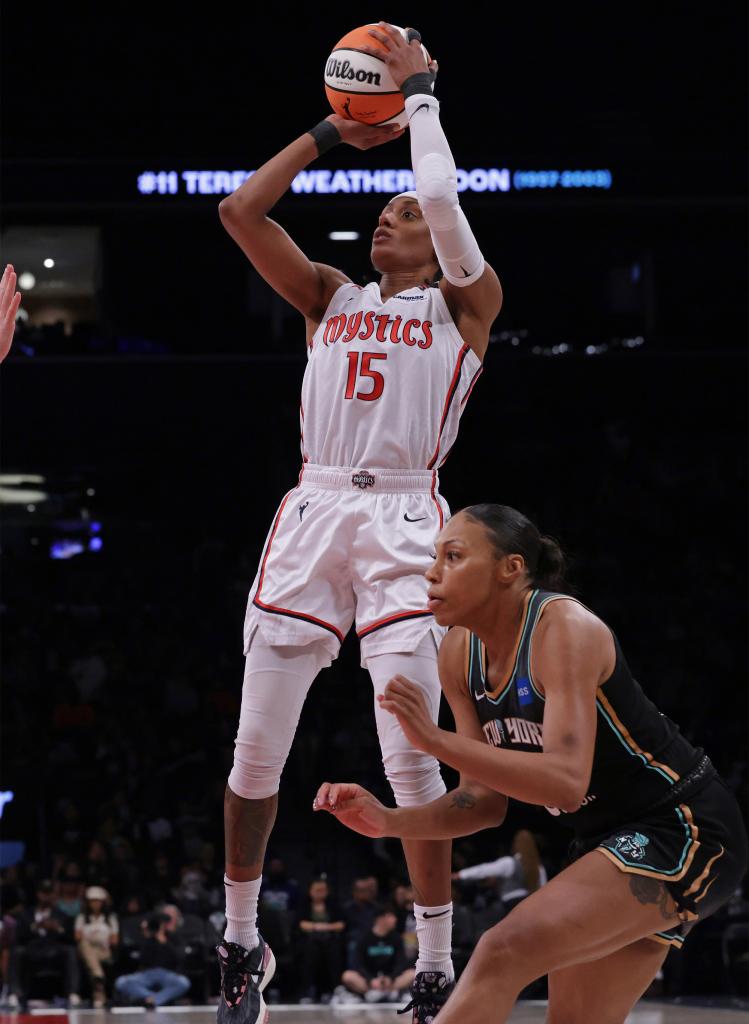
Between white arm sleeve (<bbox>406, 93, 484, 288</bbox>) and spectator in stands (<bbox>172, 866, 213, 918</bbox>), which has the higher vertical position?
white arm sleeve (<bbox>406, 93, 484, 288</bbox>)

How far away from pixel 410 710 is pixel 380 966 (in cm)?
719

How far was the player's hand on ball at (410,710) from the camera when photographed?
10.3 ft

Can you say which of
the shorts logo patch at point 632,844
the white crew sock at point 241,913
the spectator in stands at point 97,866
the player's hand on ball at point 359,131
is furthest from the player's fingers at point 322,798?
the spectator in stands at point 97,866

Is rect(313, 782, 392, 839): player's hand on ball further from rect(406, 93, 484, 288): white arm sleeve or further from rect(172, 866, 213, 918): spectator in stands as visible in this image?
rect(172, 866, 213, 918): spectator in stands

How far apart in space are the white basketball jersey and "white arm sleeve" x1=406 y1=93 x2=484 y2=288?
209mm

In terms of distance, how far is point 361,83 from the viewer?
4.70 m

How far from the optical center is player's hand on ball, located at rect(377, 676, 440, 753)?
10.3 feet

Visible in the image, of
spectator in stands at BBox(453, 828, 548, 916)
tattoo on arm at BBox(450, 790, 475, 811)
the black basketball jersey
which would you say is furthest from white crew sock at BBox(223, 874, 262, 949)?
spectator in stands at BBox(453, 828, 548, 916)

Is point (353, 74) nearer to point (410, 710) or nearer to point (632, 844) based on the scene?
point (410, 710)

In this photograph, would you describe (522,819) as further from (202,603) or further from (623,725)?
(623,725)

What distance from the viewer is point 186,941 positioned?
32.6ft

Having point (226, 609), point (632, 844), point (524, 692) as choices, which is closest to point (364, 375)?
point (524, 692)

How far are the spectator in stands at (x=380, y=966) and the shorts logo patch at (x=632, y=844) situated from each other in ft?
20.8

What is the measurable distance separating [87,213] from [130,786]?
545cm
